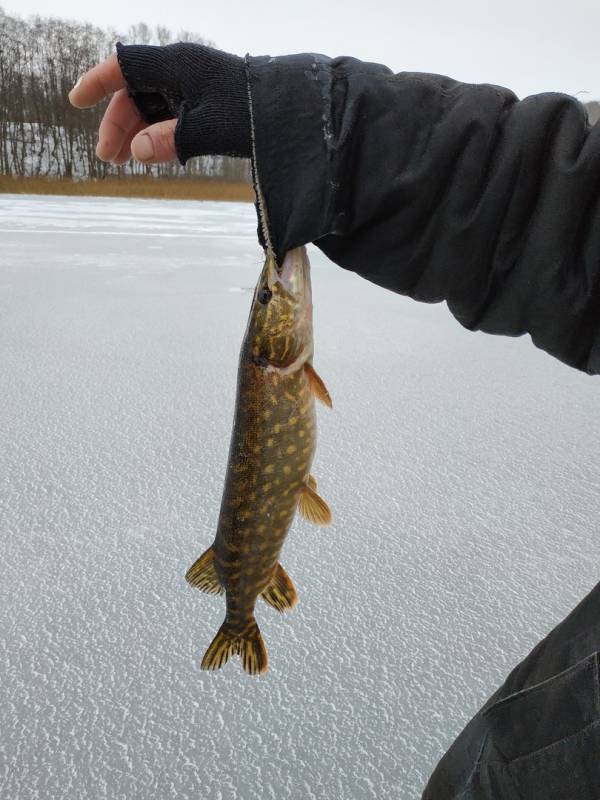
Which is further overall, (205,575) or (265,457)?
(205,575)

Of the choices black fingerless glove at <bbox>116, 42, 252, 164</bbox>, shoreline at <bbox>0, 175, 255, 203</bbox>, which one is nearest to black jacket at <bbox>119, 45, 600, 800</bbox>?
black fingerless glove at <bbox>116, 42, 252, 164</bbox>

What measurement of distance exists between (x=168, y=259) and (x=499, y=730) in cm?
589

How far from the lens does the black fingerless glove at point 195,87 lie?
0.96 metres

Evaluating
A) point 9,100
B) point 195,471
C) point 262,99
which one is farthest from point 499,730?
point 9,100

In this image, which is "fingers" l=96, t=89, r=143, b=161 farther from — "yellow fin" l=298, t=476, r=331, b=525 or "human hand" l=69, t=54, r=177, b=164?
"yellow fin" l=298, t=476, r=331, b=525

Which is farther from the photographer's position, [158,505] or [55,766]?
[158,505]

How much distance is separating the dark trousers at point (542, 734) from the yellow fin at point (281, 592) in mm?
448

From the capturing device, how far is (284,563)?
187cm

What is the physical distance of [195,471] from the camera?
7.47 feet

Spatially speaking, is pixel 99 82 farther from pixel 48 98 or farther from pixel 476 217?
pixel 48 98

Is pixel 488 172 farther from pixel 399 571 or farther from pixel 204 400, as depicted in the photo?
pixel 204 400

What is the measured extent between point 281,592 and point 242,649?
0.47 feet

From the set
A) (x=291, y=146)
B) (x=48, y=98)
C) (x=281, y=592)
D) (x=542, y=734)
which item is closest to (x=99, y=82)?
(x=291, y=146)

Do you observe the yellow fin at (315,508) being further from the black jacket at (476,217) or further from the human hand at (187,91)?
the human hand at (187,91)
